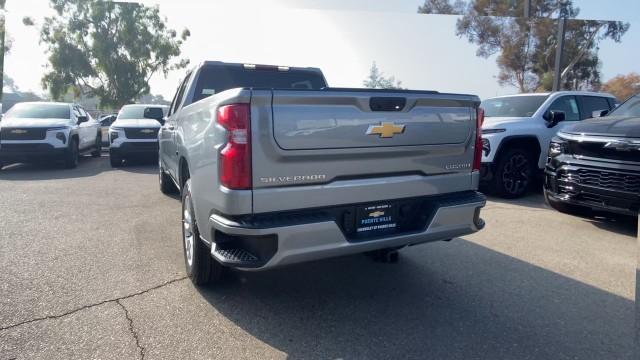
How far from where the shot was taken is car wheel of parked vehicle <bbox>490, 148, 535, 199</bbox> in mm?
7492

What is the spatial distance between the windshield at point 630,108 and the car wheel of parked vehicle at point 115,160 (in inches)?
426

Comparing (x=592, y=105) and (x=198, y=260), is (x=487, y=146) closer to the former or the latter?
(x=592, y=105)

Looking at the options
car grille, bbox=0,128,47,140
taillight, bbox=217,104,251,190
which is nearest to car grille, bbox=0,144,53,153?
car grille, bbox=0,128,47,140

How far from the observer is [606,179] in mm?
5094

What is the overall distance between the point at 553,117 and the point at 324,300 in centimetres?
623

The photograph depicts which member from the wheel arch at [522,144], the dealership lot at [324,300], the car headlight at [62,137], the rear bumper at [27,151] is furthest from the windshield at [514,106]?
the rear bumper at [27,151]

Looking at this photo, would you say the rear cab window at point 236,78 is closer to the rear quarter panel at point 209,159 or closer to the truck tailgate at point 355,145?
the rear quarter panel at point 209,159

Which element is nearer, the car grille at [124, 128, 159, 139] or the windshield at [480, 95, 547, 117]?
the windshield at [480, 95, 547, 117]

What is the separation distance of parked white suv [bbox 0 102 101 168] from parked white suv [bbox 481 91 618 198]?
379 inches

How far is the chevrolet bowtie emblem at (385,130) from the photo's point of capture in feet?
9.50

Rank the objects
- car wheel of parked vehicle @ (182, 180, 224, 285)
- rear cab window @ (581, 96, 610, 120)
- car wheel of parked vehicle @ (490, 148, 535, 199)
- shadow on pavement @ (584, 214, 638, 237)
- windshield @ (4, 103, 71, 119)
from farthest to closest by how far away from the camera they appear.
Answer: windshield @ (4, 103, 71, 119) → rear cab window @ (581, 96, 610, 120) → car wheel of parked vehicle @ (490, 148, 535, 199) → shadow on pavement @ (584, 214, 638, 237) → car wheel of parked vehicle @ (182, 180, 224, 285)

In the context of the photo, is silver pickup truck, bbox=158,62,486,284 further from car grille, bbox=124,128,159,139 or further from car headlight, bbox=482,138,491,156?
car grille, bbox=124,128,159,139

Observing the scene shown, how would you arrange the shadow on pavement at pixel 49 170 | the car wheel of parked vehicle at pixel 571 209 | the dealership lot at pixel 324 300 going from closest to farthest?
the dealership lot at pixel 324 300
the car wheel of parked vehicle at pixel 571 209
the shadow on pavement at pixel 49 170

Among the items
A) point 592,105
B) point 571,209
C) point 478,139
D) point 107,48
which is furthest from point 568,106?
point 107,48
